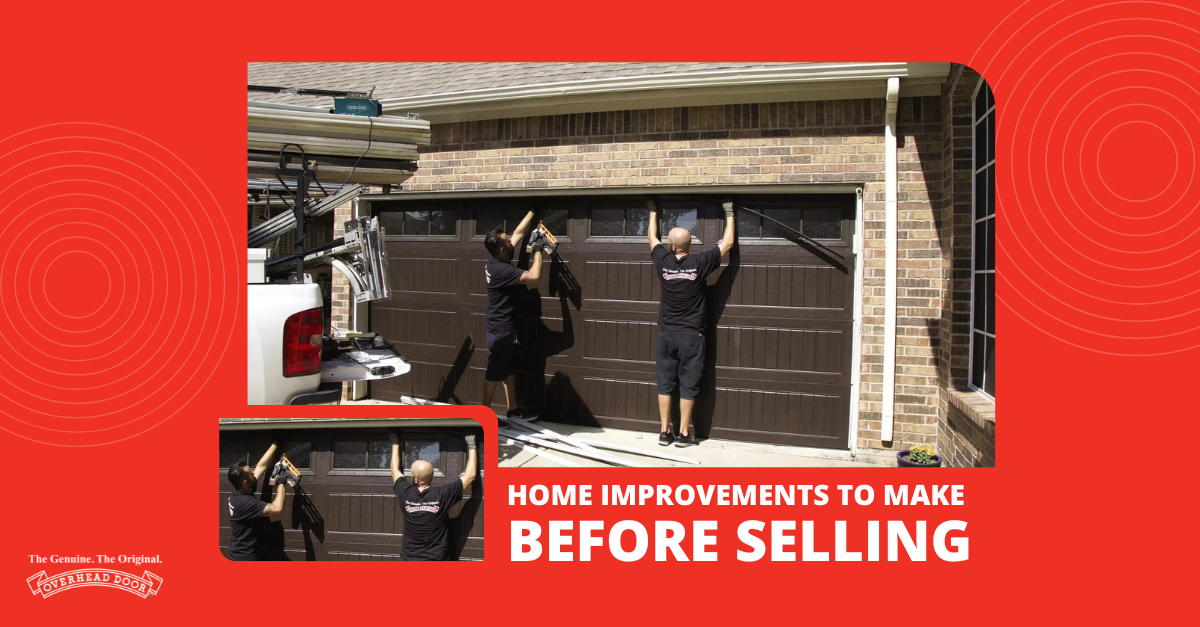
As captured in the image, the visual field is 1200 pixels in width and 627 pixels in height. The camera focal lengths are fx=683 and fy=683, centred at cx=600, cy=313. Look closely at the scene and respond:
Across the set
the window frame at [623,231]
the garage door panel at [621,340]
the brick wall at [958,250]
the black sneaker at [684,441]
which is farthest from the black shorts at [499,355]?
the brick wall at [958,250]

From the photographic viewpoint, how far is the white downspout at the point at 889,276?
5.14m

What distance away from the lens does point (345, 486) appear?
4125 mm

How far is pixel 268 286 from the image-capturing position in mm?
3547

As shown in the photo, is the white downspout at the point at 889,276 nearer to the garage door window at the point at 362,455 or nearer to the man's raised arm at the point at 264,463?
the garage door window at the point at 362,455

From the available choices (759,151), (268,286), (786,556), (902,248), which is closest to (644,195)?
(759,151)

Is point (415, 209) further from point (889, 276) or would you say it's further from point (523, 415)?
point (889, 276)

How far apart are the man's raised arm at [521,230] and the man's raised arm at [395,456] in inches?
107

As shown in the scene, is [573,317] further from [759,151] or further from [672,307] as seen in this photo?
[759,151]

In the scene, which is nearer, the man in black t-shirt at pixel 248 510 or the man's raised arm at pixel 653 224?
the man in black t-shirt at pixel 248 510

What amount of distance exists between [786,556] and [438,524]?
1.72m

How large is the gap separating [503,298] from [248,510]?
3.01 m

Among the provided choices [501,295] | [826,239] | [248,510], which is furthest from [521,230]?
[248,510]

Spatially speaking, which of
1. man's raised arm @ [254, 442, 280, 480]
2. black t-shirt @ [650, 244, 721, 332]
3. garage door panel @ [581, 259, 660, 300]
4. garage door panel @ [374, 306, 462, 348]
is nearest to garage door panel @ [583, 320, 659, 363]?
garage door panel @ [581, 259, 660, 300]

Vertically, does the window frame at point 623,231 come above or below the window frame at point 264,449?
above
